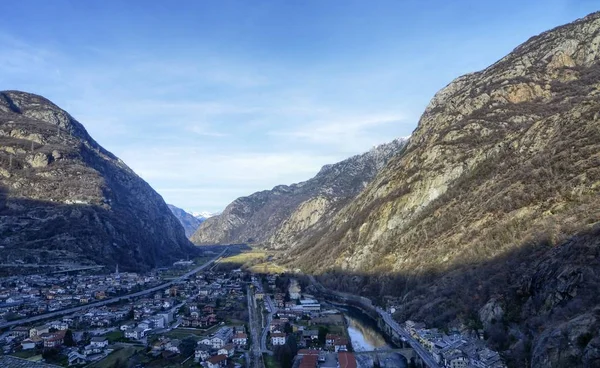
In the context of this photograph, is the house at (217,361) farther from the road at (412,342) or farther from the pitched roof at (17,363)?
the road at (412,342)

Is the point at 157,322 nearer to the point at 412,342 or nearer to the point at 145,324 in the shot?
the point at 145,324

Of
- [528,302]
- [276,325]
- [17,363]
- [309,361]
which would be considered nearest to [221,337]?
[276,325]

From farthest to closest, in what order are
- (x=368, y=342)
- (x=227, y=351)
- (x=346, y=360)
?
(x=368, y=342) < (x=227, y=351) < (x=346, y=360)

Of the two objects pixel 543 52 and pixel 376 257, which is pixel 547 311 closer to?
pixel 376 257

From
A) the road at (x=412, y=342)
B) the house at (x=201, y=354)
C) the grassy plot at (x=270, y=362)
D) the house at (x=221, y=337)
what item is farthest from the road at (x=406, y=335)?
the house at (x=201, y=354)

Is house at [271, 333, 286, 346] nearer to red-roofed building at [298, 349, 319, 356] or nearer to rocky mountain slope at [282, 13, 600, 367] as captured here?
red-roofed building at [298, 349, 319, 356]

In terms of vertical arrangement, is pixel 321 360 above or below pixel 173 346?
below
